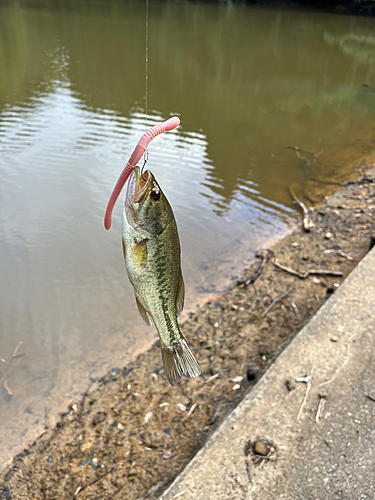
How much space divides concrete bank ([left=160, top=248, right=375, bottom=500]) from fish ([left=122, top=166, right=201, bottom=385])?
55.9 inches

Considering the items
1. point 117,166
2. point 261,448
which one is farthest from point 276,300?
point 117,166

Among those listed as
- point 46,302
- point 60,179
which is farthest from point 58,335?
point 60,179

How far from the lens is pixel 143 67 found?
651 inches

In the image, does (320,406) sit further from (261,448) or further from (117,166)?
(117,166)

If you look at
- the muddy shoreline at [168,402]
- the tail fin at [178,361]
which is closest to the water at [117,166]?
the muddy shoreline at [168,402]

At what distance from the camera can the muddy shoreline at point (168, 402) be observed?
10.3ft

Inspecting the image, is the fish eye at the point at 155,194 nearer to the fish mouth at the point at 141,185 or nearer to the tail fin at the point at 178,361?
the fish mouth at the point at 141,185

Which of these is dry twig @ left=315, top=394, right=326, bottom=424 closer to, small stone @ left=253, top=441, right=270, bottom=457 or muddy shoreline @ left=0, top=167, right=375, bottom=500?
small stone @ left=253, top=441, right=270, bottom=457

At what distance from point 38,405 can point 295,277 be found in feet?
12.1

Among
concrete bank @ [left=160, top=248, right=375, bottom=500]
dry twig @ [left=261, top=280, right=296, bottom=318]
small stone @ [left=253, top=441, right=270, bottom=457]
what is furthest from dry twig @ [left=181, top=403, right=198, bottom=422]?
dry twig @ [left=261, top=280, right=296, bottom=318]

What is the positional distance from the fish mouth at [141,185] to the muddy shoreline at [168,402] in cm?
238

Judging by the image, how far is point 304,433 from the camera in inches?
114

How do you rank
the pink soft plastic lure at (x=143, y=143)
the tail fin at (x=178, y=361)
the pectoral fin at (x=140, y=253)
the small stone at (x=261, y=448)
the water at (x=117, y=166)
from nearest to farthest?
the pink soft plastic lure at (x=143, y=143)
the pectoral fin at (x=140, y=253)
the tail fin at (x=178, y=361)
the small stone at (x=261, y=448)
the water at (x=117, y=166)

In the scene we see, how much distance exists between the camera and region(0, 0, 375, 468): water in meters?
4.74
